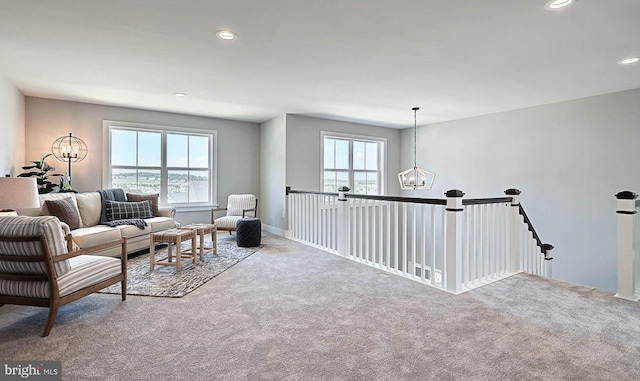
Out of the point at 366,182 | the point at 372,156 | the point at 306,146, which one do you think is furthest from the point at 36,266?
the point at 372,156

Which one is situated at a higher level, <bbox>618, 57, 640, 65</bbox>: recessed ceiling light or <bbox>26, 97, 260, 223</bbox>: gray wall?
<bbox>618, 57, 640, 65</bbox>: recessed ceiling light

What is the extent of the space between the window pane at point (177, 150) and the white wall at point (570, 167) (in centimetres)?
569

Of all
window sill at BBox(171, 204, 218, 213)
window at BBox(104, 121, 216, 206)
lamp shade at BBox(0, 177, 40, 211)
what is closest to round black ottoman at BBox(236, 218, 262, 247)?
window sill at BBox(171, 204, 218, 213)

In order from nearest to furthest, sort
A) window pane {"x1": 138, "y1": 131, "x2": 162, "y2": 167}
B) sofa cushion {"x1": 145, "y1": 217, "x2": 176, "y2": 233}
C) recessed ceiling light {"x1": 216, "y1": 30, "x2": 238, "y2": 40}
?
recessed ceiling light {"x1": 216, "y1": 30, "x2": 238, "y2": 40}
sofa cushion {"x1": 145, "y1": 217, "x2": 176, "y2": 233}
window pane {"x1": 138, "y1": 131, "x2": 162, "y2": 167}

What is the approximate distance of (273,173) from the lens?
21.8 feet

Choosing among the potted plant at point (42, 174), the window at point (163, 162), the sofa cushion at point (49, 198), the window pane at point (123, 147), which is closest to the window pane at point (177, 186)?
the window at point (163, 162)

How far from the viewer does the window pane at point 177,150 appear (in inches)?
246

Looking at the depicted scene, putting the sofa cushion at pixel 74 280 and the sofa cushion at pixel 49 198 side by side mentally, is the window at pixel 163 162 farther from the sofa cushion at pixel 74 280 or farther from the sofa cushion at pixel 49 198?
the sofa cushion at pixel 74 280

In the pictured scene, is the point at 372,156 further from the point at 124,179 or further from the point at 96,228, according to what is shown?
the point at 96,228

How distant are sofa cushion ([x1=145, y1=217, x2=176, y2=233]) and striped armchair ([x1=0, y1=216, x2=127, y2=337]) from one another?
2.45 meters

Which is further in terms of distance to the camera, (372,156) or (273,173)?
(372,156)

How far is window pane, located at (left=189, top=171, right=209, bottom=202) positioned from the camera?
651cm

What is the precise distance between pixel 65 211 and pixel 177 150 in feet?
8.21

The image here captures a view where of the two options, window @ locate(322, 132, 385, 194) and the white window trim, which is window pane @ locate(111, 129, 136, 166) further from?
window @ locate(322, 132, 385, 194)
